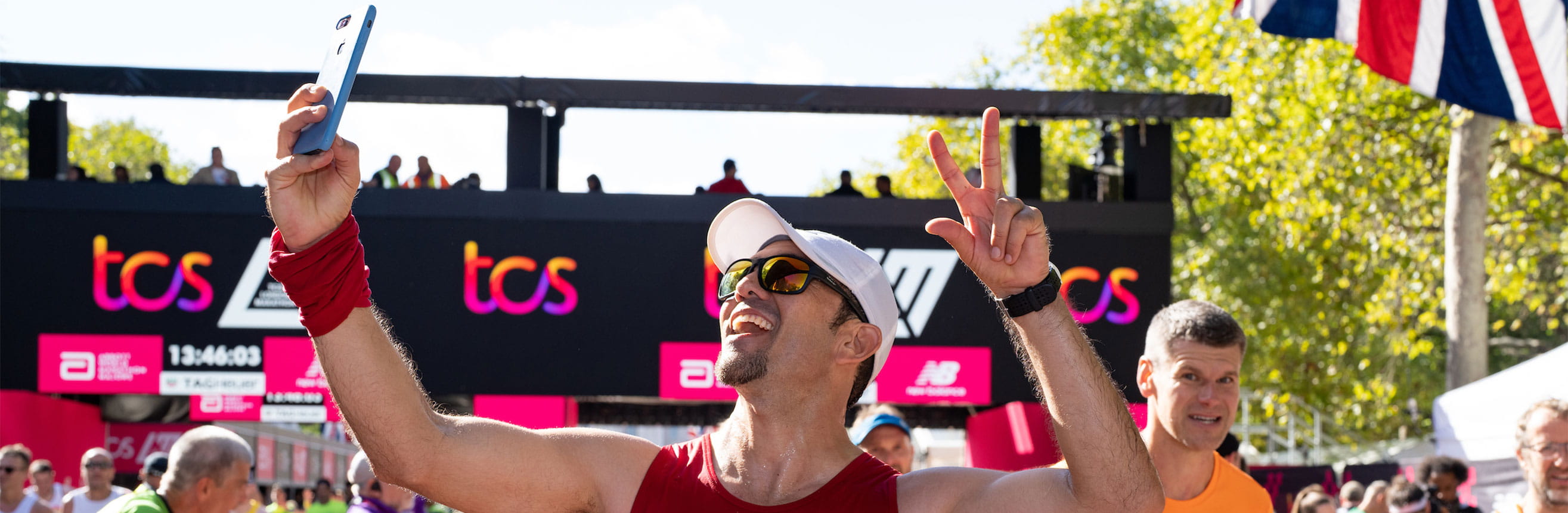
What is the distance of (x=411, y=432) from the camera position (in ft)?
8.69

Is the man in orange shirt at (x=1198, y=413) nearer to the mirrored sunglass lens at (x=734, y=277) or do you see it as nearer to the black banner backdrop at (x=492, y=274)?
the mirrored sunglass lens at (x=734, y=277)

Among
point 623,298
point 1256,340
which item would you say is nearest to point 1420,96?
point 1256,340

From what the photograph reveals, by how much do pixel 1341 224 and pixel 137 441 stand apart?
642 inches

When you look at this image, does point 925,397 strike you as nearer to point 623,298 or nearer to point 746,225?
point 623,298

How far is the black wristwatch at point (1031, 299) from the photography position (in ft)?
8.54

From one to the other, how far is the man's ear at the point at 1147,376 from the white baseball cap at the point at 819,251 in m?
1.45

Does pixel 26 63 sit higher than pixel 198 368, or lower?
higher

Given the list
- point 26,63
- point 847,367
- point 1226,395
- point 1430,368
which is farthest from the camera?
point 1430,368

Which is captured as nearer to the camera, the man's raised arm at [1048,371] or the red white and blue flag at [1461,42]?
the man's raised arm at [1048,371]

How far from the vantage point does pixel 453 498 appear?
2723 mm

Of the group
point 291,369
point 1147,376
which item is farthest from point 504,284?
point 1147,376

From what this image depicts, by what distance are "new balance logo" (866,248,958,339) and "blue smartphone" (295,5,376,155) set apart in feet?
32.2

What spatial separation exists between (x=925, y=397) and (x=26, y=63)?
8.61 m

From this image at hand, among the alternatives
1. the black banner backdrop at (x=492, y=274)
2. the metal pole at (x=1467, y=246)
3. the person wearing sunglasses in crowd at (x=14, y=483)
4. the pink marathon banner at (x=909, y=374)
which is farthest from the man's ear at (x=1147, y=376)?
the metal pole at (x=1467, y=246)
